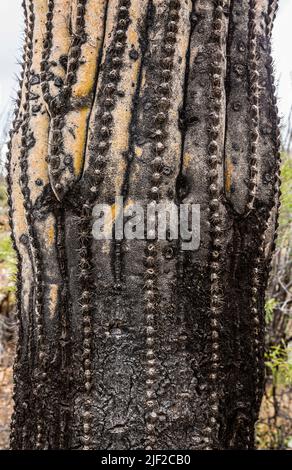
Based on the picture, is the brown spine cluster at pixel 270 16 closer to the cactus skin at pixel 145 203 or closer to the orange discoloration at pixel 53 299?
the cactus skin at pixel 145 203

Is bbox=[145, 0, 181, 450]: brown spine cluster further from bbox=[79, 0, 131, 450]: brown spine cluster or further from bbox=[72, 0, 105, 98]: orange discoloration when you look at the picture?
bbox=[72, 0, 105, 98]: orange discoloration

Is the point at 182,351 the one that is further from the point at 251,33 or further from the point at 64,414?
the point at 251,33

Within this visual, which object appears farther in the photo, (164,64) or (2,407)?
(2,407)

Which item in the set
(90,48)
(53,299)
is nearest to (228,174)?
(90,48)

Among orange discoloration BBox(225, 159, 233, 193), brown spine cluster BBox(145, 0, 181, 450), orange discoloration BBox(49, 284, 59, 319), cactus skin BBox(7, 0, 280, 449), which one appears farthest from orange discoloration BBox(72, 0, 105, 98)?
orange discoloration BBox(49, 284, 59, 319)

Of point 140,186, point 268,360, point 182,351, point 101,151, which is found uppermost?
point 101,151

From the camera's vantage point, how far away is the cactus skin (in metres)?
1.75

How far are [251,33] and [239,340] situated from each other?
1044 mm

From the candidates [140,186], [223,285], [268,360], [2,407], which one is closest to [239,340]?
[223,285]

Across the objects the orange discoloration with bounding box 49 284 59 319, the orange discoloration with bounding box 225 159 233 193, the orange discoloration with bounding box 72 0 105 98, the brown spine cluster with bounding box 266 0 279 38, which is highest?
the brown spine cluster with bounding box 266 0 279 38

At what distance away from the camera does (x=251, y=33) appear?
1.89 metres

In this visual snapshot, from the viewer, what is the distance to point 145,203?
175cm
